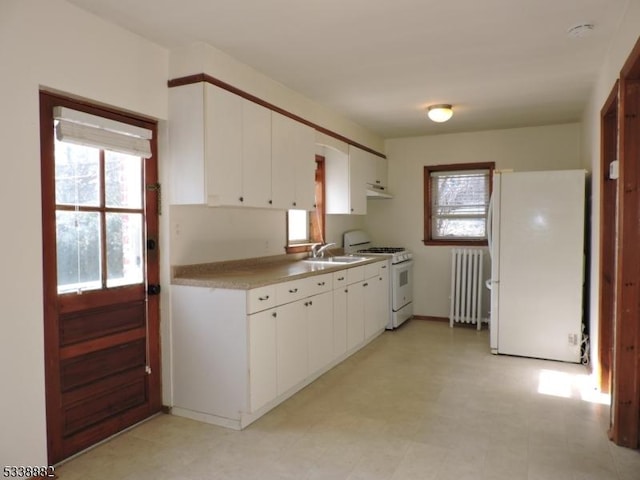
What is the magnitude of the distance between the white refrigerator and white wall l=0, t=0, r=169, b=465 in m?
3.67

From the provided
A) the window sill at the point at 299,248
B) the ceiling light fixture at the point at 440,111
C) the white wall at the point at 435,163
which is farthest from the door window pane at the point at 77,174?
the white wall at the point at 435,163

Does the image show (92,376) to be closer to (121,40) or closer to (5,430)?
(5,430)

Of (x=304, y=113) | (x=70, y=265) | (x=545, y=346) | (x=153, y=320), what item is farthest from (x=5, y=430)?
(x=545, y=346)

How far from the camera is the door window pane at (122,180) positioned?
2.67 metres

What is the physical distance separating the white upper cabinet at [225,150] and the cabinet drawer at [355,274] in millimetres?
949

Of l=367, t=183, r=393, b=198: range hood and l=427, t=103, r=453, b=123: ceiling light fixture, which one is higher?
l=427, t=103, r=453, b=123: ceiling light fixture

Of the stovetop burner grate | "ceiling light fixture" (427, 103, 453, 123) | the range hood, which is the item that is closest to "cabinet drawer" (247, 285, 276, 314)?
"ceiling light fixture" (427, 103, 453, 123)

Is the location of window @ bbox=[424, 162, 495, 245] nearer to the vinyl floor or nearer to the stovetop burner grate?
the stovetop burner grate

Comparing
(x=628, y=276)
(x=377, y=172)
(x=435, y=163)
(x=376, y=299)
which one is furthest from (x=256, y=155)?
(x=435, y=163)

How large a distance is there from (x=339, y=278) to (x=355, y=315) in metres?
0.55

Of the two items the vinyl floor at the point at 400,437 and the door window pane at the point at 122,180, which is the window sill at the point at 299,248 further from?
the door window pane at the point at 122,180

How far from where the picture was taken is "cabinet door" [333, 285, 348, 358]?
390 cm

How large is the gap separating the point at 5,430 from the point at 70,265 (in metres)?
0.83

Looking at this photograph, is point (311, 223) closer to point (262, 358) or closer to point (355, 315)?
point (355, 315)
